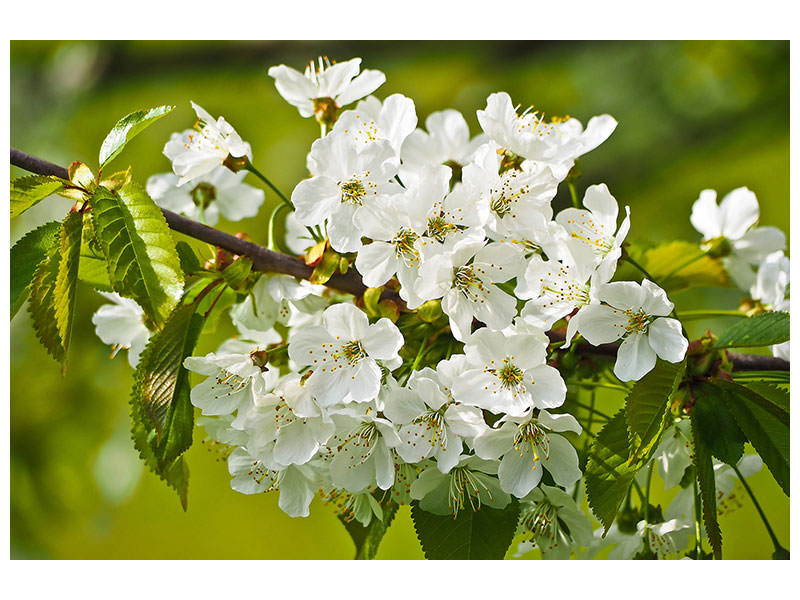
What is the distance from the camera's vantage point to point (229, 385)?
0.62 m

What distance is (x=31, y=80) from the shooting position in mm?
2488

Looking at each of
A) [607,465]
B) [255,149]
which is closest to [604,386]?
[607,465]

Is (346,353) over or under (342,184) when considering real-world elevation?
under

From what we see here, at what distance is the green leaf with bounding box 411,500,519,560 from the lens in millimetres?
626

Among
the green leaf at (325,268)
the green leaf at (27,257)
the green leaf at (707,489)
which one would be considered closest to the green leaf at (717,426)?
the green leaf at (707,489)

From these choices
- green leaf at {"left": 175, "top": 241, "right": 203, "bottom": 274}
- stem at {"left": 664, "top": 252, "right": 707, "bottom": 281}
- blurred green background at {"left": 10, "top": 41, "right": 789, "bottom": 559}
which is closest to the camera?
green leaf at {"left": 175, "top": 241, "right": 203, "bottom": 274}

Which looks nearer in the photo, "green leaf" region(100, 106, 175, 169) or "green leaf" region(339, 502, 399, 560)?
"green leaf" region(100, 106, 175, 169)

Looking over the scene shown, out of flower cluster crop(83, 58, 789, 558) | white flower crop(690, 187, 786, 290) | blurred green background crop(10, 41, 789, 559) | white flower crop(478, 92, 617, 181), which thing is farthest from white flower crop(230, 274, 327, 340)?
blurred green background crop(10, 41, 789, 559)

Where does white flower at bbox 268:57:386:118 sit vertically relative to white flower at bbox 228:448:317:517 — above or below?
above

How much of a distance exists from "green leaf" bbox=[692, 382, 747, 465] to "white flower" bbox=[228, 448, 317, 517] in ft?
1.11

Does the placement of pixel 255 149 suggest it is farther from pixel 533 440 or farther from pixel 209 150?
pixel 533 440

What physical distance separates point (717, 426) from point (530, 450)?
0.51 ft

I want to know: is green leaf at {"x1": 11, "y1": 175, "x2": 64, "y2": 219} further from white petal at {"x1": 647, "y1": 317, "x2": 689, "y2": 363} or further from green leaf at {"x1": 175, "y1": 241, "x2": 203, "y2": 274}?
white petal at {"x1": 647, "y1": 317, "x2": 689, "y2": 363}

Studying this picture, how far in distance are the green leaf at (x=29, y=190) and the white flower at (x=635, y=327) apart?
41 centimetres
